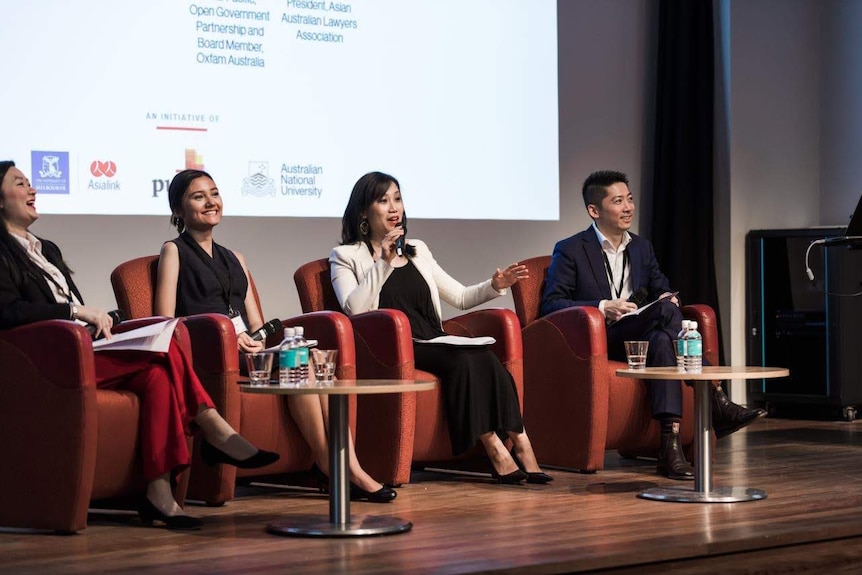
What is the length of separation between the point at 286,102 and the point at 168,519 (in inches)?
84.7

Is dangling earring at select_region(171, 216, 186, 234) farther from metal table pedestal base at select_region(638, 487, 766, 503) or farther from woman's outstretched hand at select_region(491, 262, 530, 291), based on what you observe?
metal table pedestal base at select_region(638, 487, 766, 503)

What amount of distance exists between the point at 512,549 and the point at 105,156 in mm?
2426

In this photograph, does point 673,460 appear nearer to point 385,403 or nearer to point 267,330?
point 385,403

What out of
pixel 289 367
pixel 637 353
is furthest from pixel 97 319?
pixel 637 353

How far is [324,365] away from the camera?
130 inches

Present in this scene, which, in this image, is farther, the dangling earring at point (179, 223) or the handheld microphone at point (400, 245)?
the handheld microphone at point (400, 245)

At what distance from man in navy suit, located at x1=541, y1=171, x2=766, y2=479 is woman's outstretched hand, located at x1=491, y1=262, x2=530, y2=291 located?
467 millimetres

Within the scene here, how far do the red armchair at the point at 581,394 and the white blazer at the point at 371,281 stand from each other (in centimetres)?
31

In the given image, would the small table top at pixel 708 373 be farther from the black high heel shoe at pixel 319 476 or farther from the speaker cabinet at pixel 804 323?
the speaker cabinet at pixel 804 323

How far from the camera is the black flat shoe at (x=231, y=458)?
136 inches

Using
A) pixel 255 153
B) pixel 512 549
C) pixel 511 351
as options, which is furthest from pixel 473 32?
pixel 512 549

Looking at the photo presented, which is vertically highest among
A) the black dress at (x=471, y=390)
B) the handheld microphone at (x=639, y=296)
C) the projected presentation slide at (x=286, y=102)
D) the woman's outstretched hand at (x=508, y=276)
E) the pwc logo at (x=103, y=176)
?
the projected presentation slide at (x=286, y=102)

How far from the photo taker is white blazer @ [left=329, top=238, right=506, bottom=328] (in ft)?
14.3

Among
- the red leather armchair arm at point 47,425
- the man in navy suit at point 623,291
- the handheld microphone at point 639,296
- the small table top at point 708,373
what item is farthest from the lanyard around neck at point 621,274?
the red leather armchair arm at point 47,425
